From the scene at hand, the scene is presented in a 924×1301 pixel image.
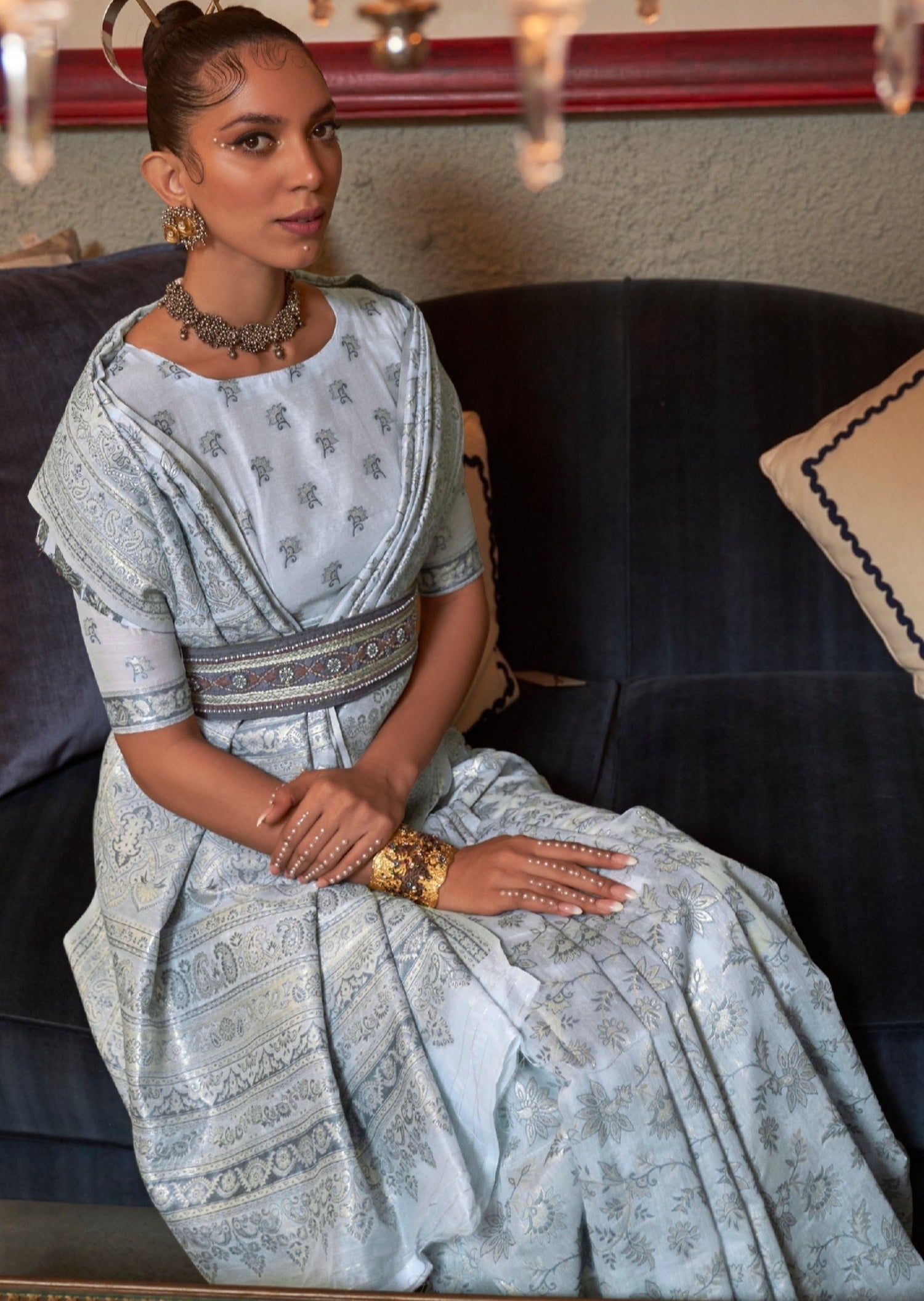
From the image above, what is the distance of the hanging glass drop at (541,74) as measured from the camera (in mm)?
572

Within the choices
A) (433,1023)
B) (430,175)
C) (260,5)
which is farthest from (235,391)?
(430,175)

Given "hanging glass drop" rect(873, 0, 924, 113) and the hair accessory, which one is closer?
"hanging glass drop" rect(873, 0, 924, 113)

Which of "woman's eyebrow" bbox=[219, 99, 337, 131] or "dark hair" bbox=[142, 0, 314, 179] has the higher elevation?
"dark hair" bbox=[142, 0, 314, 179]

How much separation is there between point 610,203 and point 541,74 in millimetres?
1784

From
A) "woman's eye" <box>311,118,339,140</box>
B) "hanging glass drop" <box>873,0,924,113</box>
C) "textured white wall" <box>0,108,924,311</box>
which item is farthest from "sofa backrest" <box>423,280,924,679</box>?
"hanging glass drop" <box>873,0,924,113</box>

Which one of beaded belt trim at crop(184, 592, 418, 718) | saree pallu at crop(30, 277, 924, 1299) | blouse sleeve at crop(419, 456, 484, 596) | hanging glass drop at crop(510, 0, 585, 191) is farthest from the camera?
blouse sleeve at crop(419, 456, 484, 596)

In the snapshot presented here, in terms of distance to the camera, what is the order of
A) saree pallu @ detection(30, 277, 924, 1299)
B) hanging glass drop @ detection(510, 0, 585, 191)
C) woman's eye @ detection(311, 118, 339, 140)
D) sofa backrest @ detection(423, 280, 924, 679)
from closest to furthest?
hanging glass drop @ detection(510, 0, 585, 191) < saree pallu @ detection(30, 277, 924, 1299) < woman's eye @ detection(311, 118, 339, 140) < sofa backrest @ detection(423, 280, 924, 679)

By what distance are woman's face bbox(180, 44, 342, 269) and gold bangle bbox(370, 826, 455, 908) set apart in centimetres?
60

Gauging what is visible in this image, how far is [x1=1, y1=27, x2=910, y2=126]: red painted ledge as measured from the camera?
6.93 feet

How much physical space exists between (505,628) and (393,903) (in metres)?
0.81

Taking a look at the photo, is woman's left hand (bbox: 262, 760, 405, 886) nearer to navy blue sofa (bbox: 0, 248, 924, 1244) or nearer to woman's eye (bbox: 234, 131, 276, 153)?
navy blue sofa (bbox: 0, 248, 924, 1244)

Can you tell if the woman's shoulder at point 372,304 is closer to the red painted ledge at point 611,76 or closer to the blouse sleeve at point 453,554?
the blouse sleeve at point 453,554

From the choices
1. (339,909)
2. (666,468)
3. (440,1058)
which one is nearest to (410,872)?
(339,909)

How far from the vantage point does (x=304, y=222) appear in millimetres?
1281
